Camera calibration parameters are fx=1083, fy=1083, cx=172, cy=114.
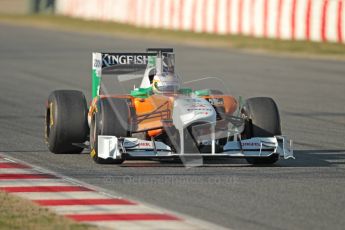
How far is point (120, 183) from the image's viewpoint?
10.6m

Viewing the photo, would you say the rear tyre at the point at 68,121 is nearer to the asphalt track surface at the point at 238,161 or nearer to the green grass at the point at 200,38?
the asphalt track surface at the point at 238,161

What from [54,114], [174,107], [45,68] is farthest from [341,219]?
[45,68]

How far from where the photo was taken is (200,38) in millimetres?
35312

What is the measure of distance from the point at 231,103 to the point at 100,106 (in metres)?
1.54

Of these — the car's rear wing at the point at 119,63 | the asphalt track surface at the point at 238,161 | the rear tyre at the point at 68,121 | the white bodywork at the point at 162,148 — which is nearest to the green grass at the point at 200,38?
the asphalt track surface at the point at 238,161

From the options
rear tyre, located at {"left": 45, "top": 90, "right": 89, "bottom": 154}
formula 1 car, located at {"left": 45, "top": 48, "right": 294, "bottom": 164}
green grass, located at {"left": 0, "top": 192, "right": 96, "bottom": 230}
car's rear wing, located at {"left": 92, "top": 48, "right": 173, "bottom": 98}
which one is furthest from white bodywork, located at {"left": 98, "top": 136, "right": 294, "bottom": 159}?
green grass, located at {"left": 0, "top": 192, "right": 96, "bottom": 230}

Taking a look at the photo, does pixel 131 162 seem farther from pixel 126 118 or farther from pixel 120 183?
pixel 120 183

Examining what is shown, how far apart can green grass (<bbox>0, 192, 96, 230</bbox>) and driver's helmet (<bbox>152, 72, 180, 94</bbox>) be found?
3.24 meters

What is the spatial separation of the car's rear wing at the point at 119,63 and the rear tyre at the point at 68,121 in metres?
0.51

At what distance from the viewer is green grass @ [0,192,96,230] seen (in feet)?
27.8

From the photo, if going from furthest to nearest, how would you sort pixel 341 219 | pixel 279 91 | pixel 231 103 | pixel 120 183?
pixel 279 91 → pixel 231 103 → pixel 120 183 → pixel 341 219

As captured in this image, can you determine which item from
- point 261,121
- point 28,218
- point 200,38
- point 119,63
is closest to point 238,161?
point 261,121

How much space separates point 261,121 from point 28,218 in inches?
160

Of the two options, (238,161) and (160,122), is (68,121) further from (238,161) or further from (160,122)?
(238,161)
